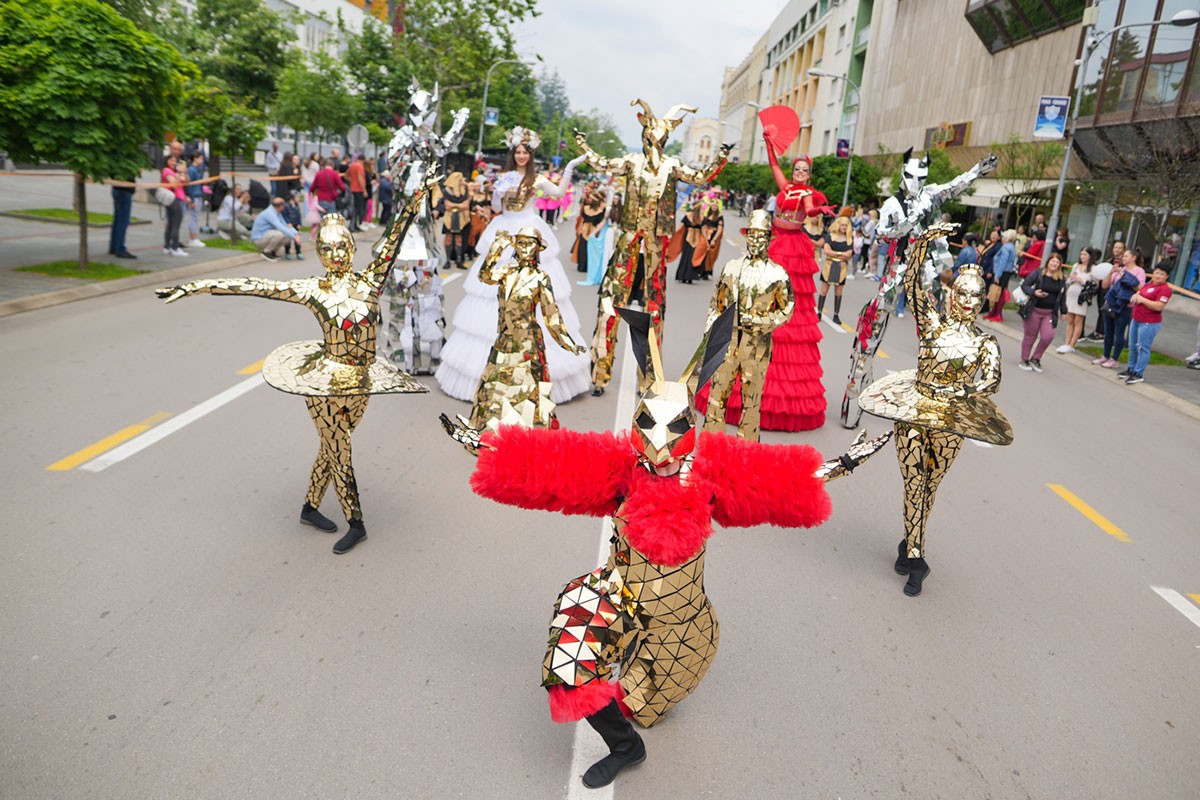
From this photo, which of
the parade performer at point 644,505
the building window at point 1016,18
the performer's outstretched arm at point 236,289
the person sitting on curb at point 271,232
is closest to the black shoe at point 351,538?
the performer's outstretched arm at point 236,289

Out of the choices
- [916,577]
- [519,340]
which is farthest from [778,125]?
[916,577]

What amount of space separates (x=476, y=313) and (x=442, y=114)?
3111 cm

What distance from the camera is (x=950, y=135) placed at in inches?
1382

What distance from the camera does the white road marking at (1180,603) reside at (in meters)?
5.36

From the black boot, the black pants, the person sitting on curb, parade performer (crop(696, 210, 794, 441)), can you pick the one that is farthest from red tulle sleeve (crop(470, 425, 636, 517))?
the person sitting on curb

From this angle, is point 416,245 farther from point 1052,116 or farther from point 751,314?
point 1052,116

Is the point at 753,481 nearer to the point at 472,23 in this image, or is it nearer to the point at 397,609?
the point at 397,609

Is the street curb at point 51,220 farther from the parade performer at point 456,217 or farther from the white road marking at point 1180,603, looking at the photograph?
the white road marking at point 1180,603

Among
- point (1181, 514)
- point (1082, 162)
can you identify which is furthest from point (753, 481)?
point (1082, 162)

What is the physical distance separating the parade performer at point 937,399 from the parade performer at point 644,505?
1757 mm

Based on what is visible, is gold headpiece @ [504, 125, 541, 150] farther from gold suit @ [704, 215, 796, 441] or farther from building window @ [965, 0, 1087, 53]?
building window @ [965, 0, 1087, 53]

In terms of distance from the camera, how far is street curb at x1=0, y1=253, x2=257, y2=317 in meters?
10.8

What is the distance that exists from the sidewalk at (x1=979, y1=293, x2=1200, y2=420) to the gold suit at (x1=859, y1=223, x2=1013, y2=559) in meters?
8.11

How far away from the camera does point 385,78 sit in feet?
115
